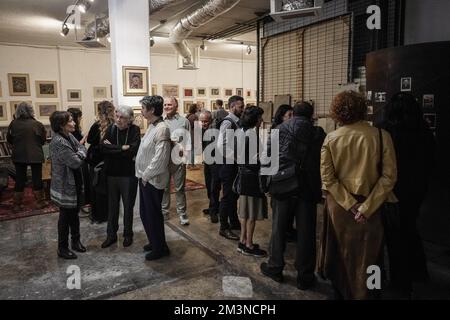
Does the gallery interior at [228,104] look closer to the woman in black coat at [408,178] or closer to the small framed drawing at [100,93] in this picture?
the woman in black coat at [408,178]

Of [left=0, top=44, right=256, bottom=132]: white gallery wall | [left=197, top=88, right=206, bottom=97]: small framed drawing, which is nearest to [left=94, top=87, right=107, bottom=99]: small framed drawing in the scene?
[left=0, top=44, right=256, bottom=132]: white gallery wall

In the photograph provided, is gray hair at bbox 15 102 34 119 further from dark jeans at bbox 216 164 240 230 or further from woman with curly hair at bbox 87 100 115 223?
dark jeans at bbox 216 164 240 230

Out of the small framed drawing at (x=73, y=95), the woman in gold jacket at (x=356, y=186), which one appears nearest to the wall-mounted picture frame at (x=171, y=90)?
the small framed drawing at (x=73, y=95)

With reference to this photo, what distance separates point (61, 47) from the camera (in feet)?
31.0

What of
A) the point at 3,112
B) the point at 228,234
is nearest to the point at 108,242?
the point at 228,234

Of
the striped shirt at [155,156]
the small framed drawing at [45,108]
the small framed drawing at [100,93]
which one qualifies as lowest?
the striped shirt at [155,156]

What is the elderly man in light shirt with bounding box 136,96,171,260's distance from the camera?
320 cm

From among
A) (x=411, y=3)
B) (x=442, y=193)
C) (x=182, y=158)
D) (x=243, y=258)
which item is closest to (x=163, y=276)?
(x=243, y=258)

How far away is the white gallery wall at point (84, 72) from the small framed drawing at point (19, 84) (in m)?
0.08

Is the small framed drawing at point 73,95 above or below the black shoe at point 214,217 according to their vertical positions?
above

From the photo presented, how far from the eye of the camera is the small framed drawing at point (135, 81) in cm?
459

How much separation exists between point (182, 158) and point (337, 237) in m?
2.13

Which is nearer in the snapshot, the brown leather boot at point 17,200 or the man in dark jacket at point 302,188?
the man in dark jacket at point 302,188

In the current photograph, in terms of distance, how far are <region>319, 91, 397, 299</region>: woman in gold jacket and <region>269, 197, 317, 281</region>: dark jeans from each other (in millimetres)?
348
